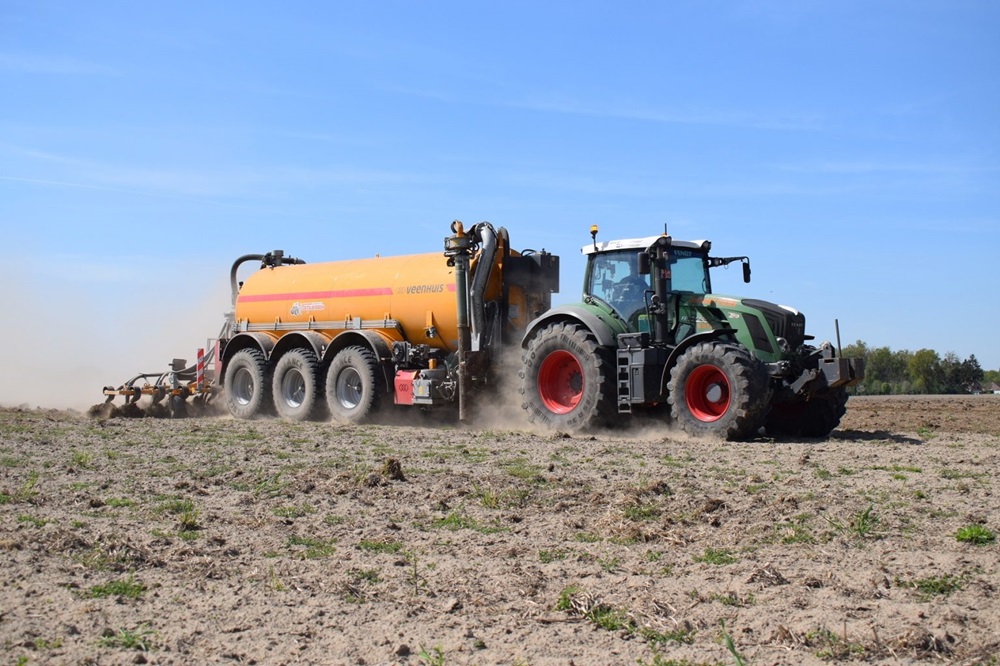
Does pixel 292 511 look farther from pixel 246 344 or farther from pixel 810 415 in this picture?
pixel 246 344

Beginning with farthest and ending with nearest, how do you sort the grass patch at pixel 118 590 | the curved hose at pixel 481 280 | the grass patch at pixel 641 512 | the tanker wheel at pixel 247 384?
the tanker wheel at pixel 247 384, the curved hose at pixel 481 280, the grass patch at pixel 641 512, the grass patch at pixel 118 590

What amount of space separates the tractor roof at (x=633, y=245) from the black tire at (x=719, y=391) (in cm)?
170

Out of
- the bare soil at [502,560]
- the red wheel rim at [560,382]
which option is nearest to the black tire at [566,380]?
the red wheel rim at [560,382]

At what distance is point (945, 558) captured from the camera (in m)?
5.55

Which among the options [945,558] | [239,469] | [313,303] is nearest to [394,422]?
[313,303]

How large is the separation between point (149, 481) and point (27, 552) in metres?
2.68

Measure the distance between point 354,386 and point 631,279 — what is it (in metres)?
5.50

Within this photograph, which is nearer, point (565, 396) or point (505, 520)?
point (505, 520)

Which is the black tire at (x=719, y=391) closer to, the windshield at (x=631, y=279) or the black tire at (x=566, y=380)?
the black tire at (x=566, y=380)

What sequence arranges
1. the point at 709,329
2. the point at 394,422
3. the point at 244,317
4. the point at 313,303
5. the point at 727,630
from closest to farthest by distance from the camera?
the point at 727,630 → the point at 709,329 → the point at 394,422 → the point at 313,303 → the point at 244,317

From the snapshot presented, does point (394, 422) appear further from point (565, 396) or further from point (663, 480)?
point (663, 480)

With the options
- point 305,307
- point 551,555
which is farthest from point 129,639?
point 305,307

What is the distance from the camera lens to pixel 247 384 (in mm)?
18578

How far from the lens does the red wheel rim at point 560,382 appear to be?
13.7 m
